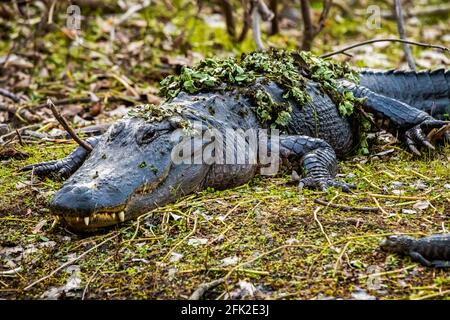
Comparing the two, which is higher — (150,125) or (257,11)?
(257,11)

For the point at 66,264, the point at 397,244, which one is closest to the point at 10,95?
the point at 66,264

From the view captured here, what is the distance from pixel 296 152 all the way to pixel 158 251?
5.35 feet

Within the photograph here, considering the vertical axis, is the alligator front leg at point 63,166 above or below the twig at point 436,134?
below

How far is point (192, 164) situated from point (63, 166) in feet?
3.53

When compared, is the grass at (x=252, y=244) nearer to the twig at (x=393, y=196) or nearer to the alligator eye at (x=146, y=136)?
the twig at (x=393, y=196)

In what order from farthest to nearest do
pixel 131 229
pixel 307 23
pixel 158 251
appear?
pixel 307 23 < pixel 131 229 < pixel 158 251

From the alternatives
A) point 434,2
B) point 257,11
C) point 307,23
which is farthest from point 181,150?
point 434,2

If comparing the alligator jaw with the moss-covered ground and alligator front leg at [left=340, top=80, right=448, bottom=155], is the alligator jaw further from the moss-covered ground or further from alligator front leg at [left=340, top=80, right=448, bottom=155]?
alligator front leg at [left=340, top=80, right=448, bottom=155]

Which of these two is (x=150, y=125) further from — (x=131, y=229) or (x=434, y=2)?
(x=434, y=2)

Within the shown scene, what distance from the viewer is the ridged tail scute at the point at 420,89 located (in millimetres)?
6598
